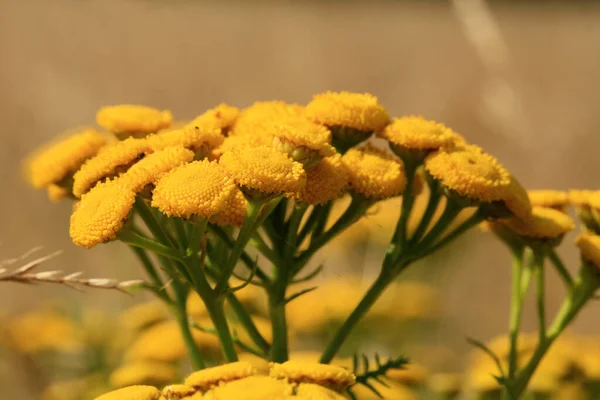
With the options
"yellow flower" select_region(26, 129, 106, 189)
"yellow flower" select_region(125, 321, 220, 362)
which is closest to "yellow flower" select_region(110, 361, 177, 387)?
"yellow flower" select_region(125, 321, 220, 362)

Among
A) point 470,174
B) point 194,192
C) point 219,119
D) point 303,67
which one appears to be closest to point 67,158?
point 219,119

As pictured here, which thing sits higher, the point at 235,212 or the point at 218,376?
the point at 235,212

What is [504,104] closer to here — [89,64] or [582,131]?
[582,131]

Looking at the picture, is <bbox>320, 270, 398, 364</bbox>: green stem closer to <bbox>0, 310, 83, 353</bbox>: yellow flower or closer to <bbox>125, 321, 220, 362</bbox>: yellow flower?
<bbox>125, 321, 220, 362</bbox>: yellow flower

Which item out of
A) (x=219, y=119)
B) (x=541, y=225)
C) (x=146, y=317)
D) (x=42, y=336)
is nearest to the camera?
(x=219, y=119)

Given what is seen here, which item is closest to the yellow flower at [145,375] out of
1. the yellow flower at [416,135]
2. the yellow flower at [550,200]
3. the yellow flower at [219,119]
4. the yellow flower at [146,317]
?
the yellow flower at [146,317]

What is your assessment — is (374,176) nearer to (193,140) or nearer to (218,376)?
(193,140)

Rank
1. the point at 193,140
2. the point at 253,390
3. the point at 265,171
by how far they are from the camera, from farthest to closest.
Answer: the point at 193,140
the point at 265,171
the point at 253,390
